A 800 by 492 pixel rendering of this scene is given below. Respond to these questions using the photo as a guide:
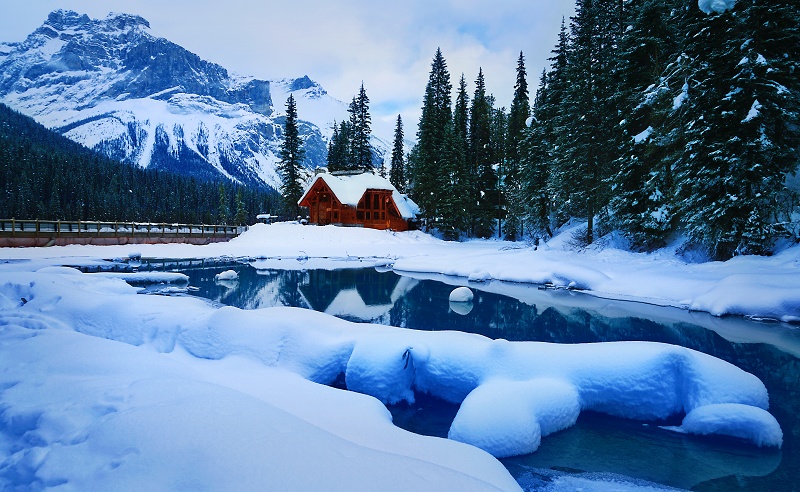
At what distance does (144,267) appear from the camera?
23.5 m

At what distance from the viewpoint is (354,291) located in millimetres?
18359

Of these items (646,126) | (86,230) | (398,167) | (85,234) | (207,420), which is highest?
(398,167)

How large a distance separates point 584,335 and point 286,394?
8.65m

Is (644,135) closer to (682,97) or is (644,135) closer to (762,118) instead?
(682,97)

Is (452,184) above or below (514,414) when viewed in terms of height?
above

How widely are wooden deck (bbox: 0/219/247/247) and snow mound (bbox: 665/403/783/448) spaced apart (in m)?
38.2

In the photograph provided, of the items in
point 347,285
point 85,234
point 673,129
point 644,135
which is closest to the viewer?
point 673,129

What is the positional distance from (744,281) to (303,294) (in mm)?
16271

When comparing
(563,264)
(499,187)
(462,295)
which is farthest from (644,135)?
(499,187)

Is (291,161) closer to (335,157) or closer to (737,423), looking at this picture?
(335,157)

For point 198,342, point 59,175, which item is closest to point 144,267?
point 198,342

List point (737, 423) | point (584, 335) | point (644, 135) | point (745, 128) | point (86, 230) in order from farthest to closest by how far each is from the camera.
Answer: point (86, 230), point (644, 135), point (745, 128), point (584, 335), point (737, 423)

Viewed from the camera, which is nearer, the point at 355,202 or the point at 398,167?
the point at 355,202

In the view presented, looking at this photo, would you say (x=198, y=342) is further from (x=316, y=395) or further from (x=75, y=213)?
(x=75, y=213)
